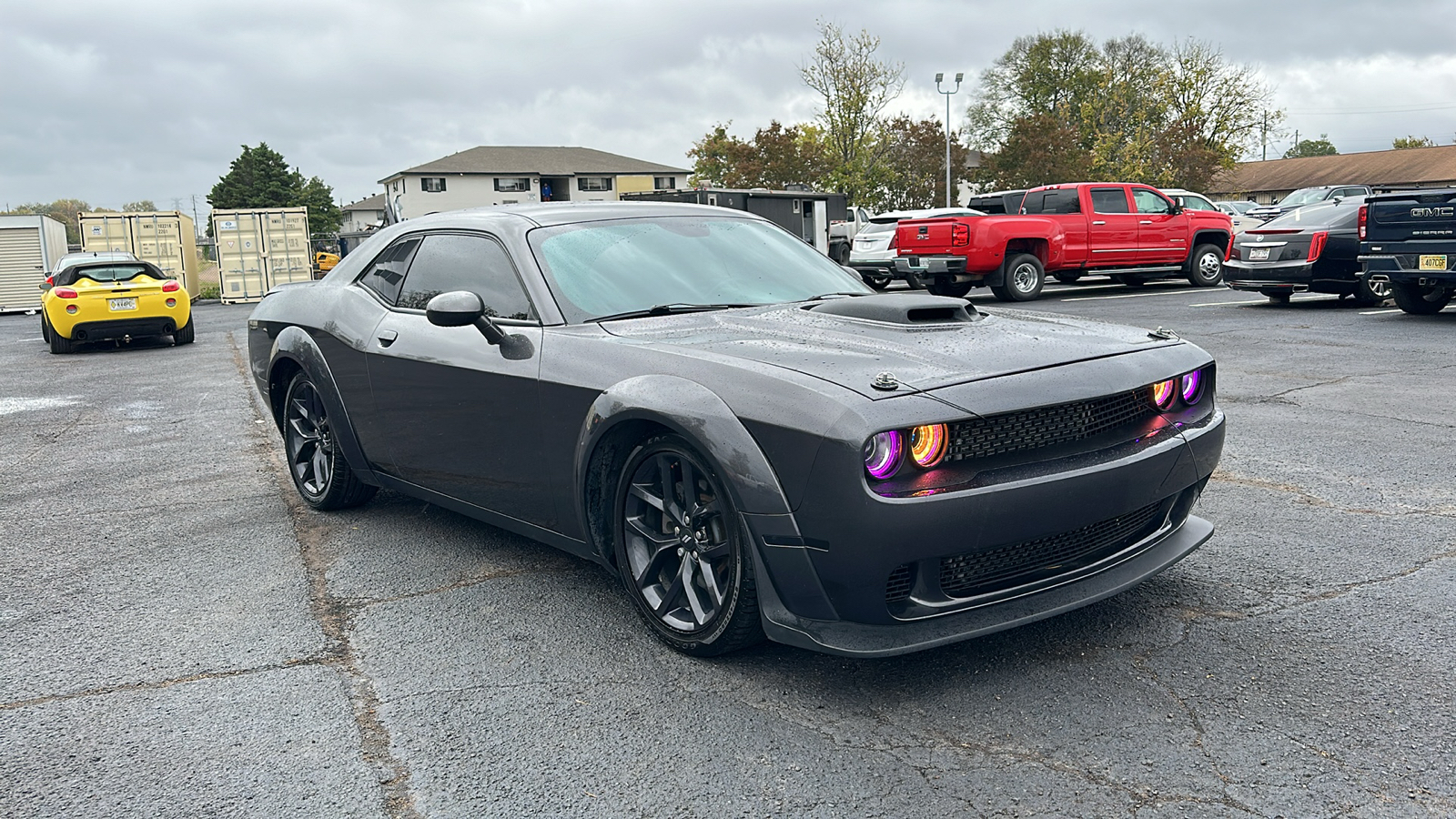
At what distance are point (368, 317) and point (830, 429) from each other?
2.86 meters

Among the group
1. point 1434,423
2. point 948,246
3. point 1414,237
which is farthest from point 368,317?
point 948,246

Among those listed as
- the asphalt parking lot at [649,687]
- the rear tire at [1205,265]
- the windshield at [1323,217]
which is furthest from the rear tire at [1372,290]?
the asphalt parking lot at [649,687]

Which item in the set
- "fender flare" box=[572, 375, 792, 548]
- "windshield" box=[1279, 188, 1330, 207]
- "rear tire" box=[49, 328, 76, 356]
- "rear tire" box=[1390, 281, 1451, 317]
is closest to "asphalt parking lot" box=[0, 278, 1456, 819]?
"fender flare" box=[572, 375, 792, 548]

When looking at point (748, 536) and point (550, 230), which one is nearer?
point (748, 536)

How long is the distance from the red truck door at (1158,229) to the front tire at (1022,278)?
2241 millimetres

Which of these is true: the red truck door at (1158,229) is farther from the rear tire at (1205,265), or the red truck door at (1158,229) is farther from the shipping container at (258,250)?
the shipping container at (258,250)

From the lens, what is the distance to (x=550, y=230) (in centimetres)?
433

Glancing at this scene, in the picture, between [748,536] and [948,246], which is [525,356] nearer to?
[748,536]

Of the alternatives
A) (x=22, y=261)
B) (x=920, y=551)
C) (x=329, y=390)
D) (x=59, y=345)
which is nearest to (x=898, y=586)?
(x=920, y=551)

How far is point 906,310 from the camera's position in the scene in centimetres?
380

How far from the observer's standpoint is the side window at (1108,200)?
738 inches

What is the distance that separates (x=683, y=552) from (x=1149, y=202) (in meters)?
17.8

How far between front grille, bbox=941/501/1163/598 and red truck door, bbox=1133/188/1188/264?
1702cm

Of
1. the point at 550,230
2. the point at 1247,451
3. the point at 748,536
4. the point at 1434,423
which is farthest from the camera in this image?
the point at 1434,423
